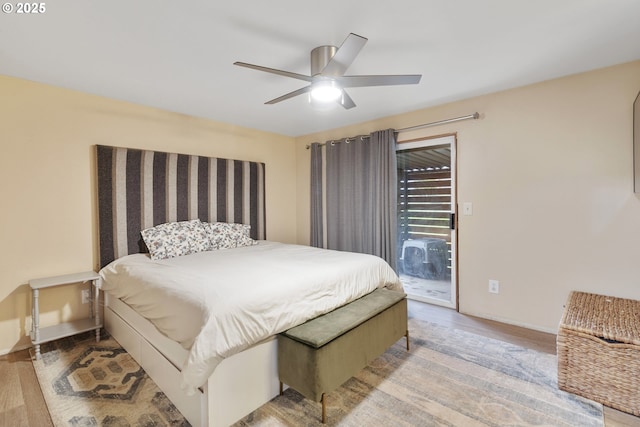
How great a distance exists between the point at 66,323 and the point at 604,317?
13.9 ft

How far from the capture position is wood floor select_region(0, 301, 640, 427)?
1.62 meters

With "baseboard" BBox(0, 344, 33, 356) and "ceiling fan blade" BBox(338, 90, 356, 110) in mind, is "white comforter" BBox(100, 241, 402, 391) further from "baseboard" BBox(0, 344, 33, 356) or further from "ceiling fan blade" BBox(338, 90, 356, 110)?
"ceiling fan blade" BBox(338, 90, 356, 110)

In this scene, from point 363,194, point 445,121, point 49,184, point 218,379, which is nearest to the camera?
point 218,379

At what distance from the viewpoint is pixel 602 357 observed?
173 centimetres

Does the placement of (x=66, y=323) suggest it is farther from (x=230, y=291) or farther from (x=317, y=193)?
(x=317, y=193)

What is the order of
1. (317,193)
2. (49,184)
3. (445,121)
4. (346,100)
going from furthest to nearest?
(317,193) → (445,121) → (49,184) → (346,100)

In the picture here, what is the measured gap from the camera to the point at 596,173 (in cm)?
239

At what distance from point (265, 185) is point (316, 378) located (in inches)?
122

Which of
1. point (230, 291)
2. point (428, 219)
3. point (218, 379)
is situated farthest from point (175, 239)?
point (428, 219)

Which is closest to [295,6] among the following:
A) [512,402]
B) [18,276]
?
[512,402]

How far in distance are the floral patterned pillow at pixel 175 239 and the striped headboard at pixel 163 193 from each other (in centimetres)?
19

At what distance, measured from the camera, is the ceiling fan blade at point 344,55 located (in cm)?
158

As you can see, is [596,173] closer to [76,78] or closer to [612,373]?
[612,373]

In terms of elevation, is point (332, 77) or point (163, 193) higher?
point (332, 77)
